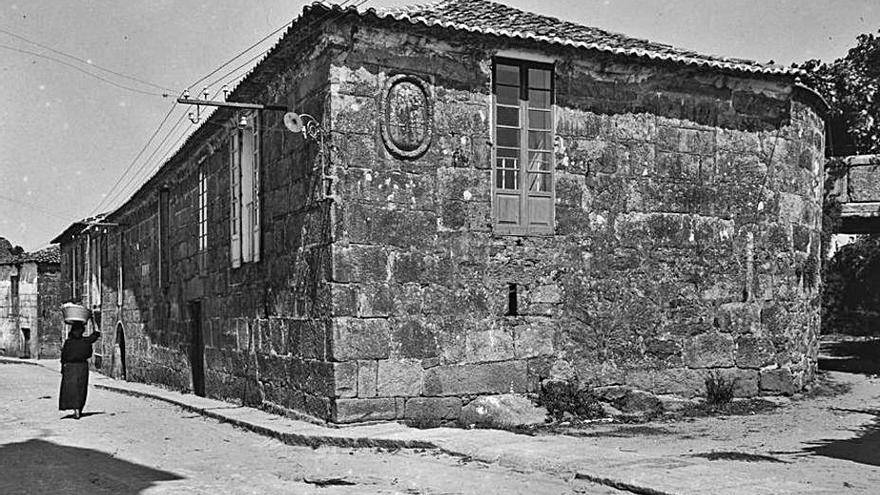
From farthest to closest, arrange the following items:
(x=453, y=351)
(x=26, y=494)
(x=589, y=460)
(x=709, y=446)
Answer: (x=453, y=351), (x=709, y=446), (x=589, y=460), (x=26, y=494)

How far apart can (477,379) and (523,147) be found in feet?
8.77

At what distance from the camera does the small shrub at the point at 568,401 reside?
395 inches

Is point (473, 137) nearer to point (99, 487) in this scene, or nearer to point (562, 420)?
point (562, 420)

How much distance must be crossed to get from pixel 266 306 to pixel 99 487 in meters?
4.66

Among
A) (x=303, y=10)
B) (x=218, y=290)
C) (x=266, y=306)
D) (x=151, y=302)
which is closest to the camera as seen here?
(x=303, y=10)

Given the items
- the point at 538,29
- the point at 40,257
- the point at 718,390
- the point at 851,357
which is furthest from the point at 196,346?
the point at 40,257

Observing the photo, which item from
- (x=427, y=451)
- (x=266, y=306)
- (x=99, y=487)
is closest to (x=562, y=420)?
(x=427, y=451)

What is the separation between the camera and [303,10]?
9.16 metres

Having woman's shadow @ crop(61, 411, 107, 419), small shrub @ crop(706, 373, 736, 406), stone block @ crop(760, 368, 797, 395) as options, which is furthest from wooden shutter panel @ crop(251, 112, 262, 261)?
stone block @ crop(760, 368, 797, 395)

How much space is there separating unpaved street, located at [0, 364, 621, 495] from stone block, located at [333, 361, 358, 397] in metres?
0.72

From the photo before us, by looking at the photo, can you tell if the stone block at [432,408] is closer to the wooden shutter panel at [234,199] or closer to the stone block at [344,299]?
the stone block at [344,299]

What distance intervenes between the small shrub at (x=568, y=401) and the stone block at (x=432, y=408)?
995 mm

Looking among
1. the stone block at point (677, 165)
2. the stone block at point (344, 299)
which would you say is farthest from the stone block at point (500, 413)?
the stone block at point (677, 165)

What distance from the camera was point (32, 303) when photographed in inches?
1535
